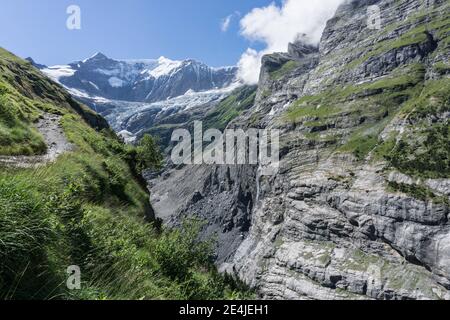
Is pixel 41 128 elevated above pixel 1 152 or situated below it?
above

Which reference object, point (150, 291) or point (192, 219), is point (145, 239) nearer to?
point (192, 219)

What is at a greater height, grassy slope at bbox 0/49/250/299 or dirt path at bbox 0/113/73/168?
dirt path at bbox 0/113/73/168

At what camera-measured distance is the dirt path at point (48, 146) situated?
2103 cm

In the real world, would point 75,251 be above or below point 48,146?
below

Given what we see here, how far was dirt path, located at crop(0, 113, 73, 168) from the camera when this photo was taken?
69.0 feet

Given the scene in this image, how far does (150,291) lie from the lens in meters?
10.6

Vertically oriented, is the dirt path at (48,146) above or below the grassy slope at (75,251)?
above

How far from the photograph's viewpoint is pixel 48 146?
30.6 m

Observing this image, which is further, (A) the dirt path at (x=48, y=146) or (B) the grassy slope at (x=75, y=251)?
(A) the dirt path at (x=48, y=146)

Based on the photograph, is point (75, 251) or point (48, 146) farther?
point (48, 146)
